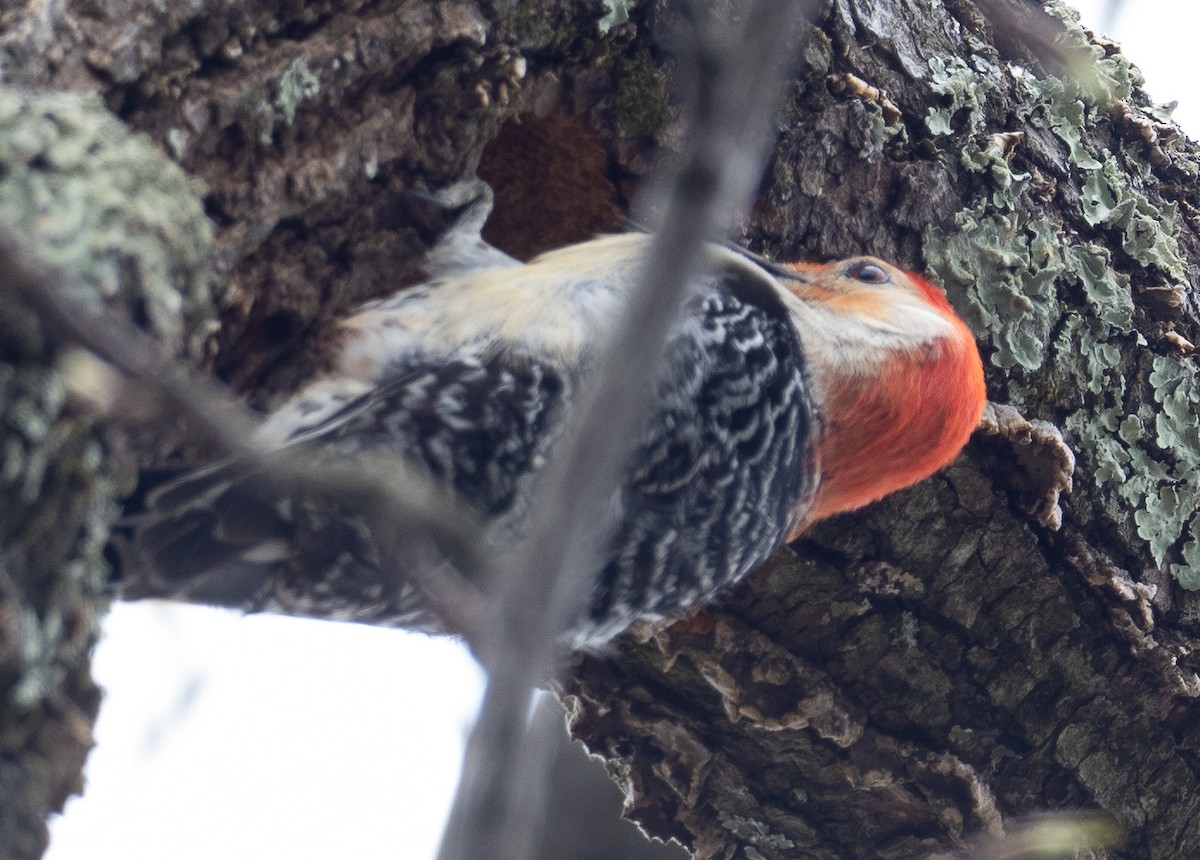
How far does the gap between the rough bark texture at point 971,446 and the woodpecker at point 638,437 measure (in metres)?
0.16

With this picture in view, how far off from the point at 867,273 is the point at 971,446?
1.76ft

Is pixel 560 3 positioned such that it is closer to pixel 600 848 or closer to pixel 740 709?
pixel 740 709

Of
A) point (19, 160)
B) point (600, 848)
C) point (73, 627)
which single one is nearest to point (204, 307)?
point (19, 160)

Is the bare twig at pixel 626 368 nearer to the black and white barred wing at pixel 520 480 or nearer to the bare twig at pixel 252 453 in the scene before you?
the bare twig at pixel 252 453

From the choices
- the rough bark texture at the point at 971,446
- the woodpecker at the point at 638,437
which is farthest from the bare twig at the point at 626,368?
the rough bark texture at the point at 971,446

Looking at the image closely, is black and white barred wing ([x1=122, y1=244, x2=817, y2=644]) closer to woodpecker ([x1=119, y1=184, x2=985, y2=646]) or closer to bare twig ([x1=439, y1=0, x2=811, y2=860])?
woodpecker ([x1=119, y1=184, x2=985, y2=646])

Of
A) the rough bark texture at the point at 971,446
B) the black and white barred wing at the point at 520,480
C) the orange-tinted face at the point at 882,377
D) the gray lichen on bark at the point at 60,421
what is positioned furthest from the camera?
the orange-tinted face at the point at 882,377

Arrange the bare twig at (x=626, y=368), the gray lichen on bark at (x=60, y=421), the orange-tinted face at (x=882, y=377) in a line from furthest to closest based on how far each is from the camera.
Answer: the orange-tinted face at (x=882, y=377), the gray lichen on bark at (x=60, y=421), the bare twig at (x=626, y=368)

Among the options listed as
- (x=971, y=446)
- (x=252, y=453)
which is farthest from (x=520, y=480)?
(x=252, y=453)

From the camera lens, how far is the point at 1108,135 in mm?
3465

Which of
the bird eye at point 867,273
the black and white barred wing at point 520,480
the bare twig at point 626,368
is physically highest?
the bare twig at point 626,368

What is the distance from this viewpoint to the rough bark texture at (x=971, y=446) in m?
2.69

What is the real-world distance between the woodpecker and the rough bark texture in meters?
0.16

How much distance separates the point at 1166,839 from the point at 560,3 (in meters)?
2.70
